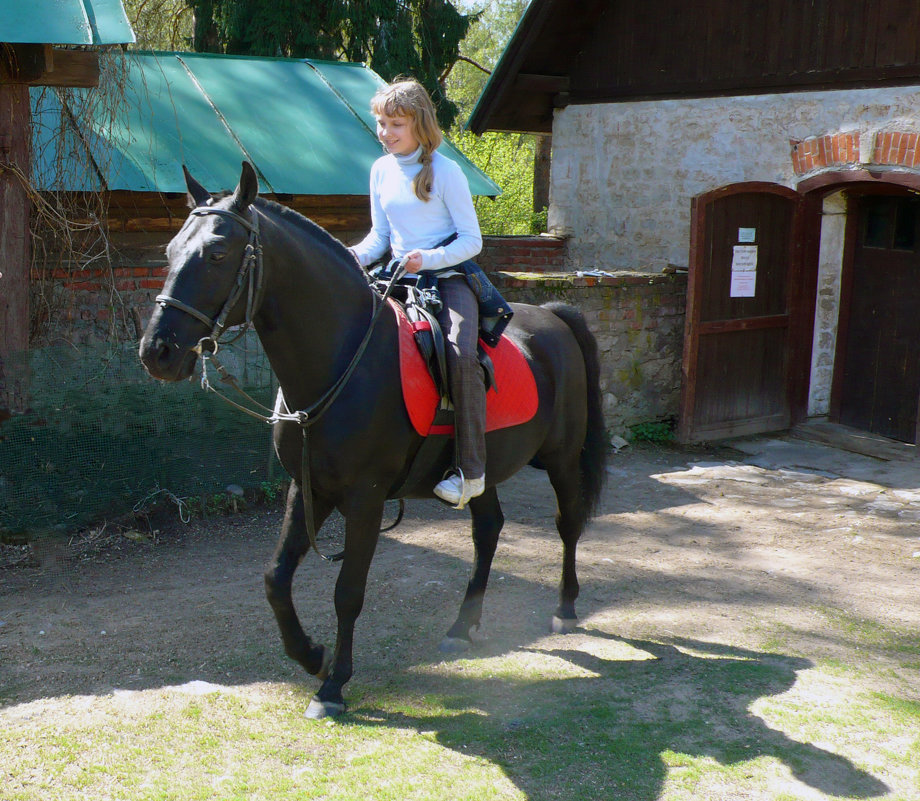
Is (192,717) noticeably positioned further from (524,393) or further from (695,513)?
(695,513)

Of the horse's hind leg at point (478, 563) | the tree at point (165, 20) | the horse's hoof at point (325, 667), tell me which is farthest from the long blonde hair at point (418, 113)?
the tree at point (165, 20)

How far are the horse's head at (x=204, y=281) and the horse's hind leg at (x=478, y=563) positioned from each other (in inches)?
74.7

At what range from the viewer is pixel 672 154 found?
34.7 ft

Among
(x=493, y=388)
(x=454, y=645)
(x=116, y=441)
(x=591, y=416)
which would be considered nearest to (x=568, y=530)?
(x=591, y=416)

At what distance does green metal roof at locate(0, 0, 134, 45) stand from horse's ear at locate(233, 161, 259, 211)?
2.67 meters

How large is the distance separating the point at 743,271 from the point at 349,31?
22.9 ft

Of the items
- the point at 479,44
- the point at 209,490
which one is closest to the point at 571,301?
the point at 209,490

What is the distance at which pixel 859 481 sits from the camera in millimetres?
8203

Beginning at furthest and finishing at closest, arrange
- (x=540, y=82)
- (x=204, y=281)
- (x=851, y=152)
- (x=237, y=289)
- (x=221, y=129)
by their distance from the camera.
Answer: (x=540, y=82) < (x=221, y=129) < (x=851, y=152) < (x=237, y=289) < (x=204, y=281)

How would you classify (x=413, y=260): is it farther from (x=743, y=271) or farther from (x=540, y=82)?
(x=540, y=82)

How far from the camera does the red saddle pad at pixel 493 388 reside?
4.05 meters

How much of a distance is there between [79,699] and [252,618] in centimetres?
113

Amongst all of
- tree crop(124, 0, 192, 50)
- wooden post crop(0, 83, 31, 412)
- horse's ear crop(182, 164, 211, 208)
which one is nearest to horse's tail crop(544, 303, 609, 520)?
horse's ear crop(182, 164, 211, 208)

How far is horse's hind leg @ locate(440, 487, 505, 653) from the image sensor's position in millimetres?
4875
